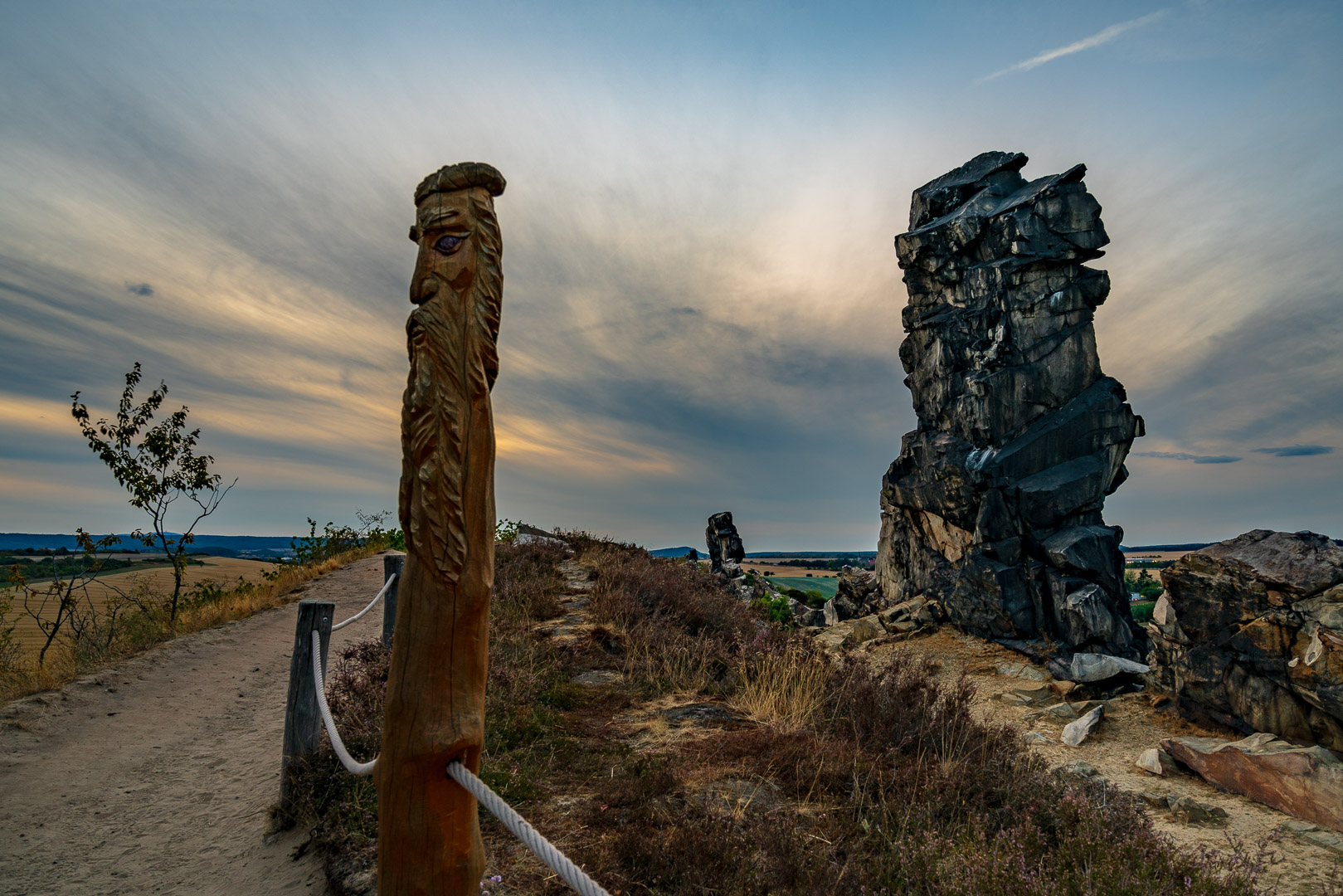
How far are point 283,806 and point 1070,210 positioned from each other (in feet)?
66.0

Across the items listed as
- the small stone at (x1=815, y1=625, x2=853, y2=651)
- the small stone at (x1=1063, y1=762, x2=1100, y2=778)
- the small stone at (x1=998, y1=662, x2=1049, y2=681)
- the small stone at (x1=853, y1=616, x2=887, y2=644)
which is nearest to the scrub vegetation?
the small stone at (x1=1063, y1=762, x2=1100, y2=778)

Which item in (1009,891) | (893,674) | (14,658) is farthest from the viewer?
(14,658)

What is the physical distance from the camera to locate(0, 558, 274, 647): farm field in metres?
10.6

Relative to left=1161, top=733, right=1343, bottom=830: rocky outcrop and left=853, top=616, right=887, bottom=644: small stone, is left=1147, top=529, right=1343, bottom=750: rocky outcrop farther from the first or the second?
left=853, top=616, right=887, bottom=644: small stone

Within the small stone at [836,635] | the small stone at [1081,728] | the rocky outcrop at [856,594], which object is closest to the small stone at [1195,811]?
the small stone at [1081,728]

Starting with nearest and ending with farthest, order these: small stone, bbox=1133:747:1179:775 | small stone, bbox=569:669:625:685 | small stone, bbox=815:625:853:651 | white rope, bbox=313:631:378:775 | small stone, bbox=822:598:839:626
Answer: white rope, bbox=313:631:378:775 < small stone, bbox=569:669:625:685 < small stone, bbox=1133:747:1179:775 < small stone, bbox=815:625:853:651 < small stone, bbox=822:598:839:626

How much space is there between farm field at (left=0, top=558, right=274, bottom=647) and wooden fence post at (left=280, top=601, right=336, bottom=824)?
8.47 meters

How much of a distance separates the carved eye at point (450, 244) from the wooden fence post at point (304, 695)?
145 inches

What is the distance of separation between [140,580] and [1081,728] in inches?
684

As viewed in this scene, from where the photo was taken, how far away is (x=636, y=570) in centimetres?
1271

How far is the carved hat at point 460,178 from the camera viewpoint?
2568 mm

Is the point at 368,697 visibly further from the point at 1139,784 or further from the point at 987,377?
the point at 987,377

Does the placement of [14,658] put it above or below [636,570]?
below

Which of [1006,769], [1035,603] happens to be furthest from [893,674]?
[1035,603]
